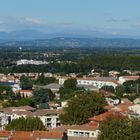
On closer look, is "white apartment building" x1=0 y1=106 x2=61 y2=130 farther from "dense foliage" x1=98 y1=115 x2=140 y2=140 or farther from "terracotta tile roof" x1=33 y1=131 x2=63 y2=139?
"dense foliage" x1=98 y1=115 x2=140 y2=140

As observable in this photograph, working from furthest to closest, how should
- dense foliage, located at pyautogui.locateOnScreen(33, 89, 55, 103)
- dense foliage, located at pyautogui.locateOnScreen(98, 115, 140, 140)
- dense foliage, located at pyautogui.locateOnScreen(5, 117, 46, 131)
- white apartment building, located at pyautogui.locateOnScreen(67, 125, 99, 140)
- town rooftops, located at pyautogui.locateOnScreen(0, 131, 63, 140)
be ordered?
dense foliage, located at pyautogui.locateOnScreen(33, 89, 55, 103), dense foliage, located at pyautogui.locateOnScreen(5, 117, 46, 131), white apartment building, located at pyautogui.locateOnScreen(67, 125, 99, 140), dense foliage, located at pyautogui.locateOnScreen(98, 115, 140, 140), town rooftops, located at pyautogui.locateOnScreen(0, 131, 63, 140)

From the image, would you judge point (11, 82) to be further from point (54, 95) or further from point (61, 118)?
point (61, 118)

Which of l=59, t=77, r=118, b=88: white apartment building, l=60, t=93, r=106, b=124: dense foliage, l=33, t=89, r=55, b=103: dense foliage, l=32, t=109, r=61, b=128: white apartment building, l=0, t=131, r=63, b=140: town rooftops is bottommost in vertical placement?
l=59, t=77, r=118, b=88: white apartment building

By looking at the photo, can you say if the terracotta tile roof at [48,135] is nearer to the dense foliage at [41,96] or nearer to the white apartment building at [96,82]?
the dense foliage at [41,96]

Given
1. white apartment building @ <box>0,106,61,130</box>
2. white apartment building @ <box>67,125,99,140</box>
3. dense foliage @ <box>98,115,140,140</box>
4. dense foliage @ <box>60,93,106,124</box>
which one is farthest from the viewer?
white apartment building @ <box>0,106,61,130</box>

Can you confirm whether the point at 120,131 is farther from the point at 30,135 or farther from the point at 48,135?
the point at 30,135

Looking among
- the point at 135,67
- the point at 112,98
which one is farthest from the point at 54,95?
the point at 135,67

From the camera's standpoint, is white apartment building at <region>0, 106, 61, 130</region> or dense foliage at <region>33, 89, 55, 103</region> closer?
white apartment building at <region>0, 106, 61, 130</region>

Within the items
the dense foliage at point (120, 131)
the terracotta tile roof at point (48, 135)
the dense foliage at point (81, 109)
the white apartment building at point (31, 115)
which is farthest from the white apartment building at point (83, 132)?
the white apartment building at point (31, 115)

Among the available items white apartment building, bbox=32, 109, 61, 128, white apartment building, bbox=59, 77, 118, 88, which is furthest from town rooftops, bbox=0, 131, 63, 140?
white apartment building, bbox=59, 77, 118, 88
